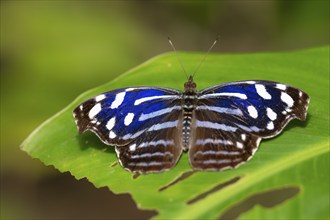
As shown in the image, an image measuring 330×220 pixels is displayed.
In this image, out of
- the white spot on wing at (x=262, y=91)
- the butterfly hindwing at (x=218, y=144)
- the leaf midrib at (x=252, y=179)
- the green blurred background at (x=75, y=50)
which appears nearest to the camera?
the leaf midrib at (x=252, y=179)

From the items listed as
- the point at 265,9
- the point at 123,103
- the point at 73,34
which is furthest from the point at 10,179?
the point at 123,103

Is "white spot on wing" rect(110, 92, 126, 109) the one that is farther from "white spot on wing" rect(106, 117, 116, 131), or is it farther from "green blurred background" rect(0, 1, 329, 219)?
"green blurred background" rect(0, 1, 329, 219)

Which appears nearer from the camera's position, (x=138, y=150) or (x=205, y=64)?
(x=138, y=150)

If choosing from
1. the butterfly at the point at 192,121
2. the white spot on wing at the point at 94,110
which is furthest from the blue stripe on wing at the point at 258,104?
the white spot on wing at the point at 94,110

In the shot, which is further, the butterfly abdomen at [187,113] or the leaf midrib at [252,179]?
the butterfly abdomen at [187,113]

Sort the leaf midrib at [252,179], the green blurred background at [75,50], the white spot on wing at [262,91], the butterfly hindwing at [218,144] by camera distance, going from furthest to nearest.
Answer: the green blurred background at [75,50]
the white spot on wing at [262,91]
the butterfly hindwing at [218,144]
the leaf midrib at [252,179]

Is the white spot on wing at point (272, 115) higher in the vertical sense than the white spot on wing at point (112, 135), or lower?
higher

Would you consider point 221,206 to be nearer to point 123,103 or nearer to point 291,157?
point 291,157

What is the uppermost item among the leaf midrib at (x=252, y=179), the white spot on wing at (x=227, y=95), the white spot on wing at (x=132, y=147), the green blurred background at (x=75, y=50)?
the green blurred background at (x=75, y=50)

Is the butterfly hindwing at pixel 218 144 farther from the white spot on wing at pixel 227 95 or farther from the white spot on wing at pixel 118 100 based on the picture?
the white spot on wing at pixel 118 100
